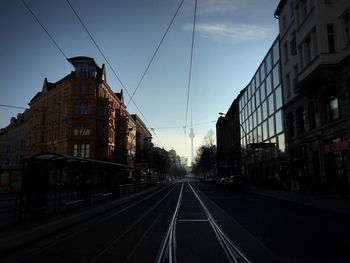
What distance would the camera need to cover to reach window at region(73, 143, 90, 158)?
6706 centimetres

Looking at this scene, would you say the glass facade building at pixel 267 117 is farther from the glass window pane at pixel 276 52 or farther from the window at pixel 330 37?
the window at pixel 330 37

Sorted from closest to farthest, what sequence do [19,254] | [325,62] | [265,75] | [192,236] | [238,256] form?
[238,256] < [19,254] < [192,236] < [325,62] < [265,75]

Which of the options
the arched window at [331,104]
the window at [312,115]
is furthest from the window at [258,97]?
the arched window at [331,104]

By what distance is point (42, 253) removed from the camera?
30.3 ft

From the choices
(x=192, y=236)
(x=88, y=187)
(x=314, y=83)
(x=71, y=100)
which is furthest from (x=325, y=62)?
(x=71, y=100)

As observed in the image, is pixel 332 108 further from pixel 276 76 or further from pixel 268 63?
pixel 268 63

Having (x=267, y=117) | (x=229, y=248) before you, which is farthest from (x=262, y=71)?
(x=229, y=248)

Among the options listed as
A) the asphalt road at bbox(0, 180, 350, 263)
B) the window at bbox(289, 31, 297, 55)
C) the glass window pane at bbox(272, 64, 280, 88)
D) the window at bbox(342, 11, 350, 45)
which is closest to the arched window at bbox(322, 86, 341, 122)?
the window at bbox(342, 11, 350, 45)

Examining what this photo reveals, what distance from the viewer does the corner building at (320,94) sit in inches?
1059

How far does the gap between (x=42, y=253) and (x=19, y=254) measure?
1.71ft

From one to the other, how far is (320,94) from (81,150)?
46.6 m

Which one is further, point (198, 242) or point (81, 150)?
point (81, 150)

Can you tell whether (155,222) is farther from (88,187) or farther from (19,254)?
(88,187)

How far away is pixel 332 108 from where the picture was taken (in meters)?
29.4
